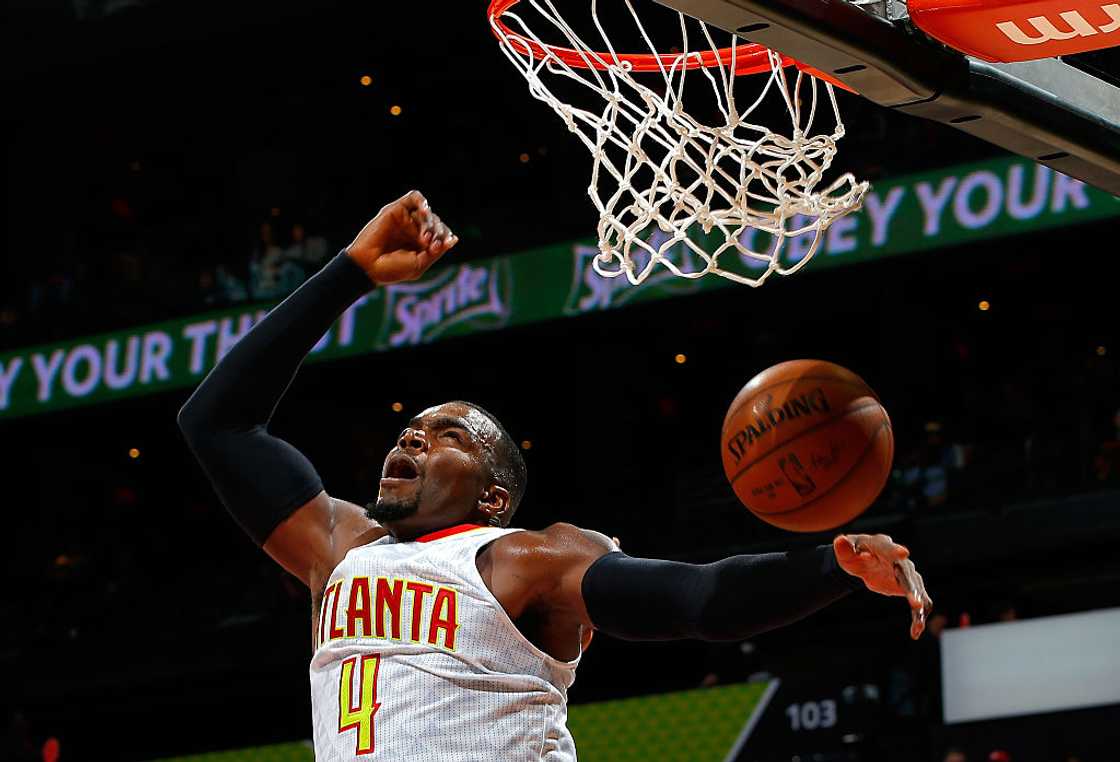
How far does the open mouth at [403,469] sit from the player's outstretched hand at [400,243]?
1.19ft

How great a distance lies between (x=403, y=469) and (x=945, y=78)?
1.15 m

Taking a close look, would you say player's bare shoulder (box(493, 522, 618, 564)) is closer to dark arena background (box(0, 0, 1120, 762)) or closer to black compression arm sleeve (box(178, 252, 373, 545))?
black compression arm sleeve (box(178, 252, 373, 545))

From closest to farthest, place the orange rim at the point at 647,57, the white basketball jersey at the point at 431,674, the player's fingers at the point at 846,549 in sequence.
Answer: the player's fingers at the point at 846,549 < the white basketball jersey at the point at 431,674 < the orange rim at the point at 647,57

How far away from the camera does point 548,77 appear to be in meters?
12.7

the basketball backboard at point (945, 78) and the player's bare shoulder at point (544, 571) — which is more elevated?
the basketball backboard at point (945, 78)

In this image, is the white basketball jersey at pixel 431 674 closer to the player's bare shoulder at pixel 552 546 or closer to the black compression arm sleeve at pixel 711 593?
the player's bare shoulder at pixel 552 546

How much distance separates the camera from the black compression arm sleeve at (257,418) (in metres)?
3.18

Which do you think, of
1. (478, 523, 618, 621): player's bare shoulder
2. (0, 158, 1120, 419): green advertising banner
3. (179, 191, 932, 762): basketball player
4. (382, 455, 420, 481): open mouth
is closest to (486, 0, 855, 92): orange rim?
(179, 191, 932, 762): basketball player

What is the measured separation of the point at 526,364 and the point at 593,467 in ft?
4.41

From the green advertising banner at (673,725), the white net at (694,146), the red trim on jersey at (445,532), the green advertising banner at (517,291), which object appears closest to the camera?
the red trim on jersey at (445,532)

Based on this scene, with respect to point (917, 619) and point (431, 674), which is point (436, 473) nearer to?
point (431, 674)

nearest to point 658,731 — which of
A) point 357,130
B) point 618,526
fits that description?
point 618,526

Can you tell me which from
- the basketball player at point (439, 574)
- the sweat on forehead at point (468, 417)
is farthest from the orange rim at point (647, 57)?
the sweat on forehead at point (468, 417)

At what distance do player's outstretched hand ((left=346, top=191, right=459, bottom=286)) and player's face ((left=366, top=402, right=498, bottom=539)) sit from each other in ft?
0.95
